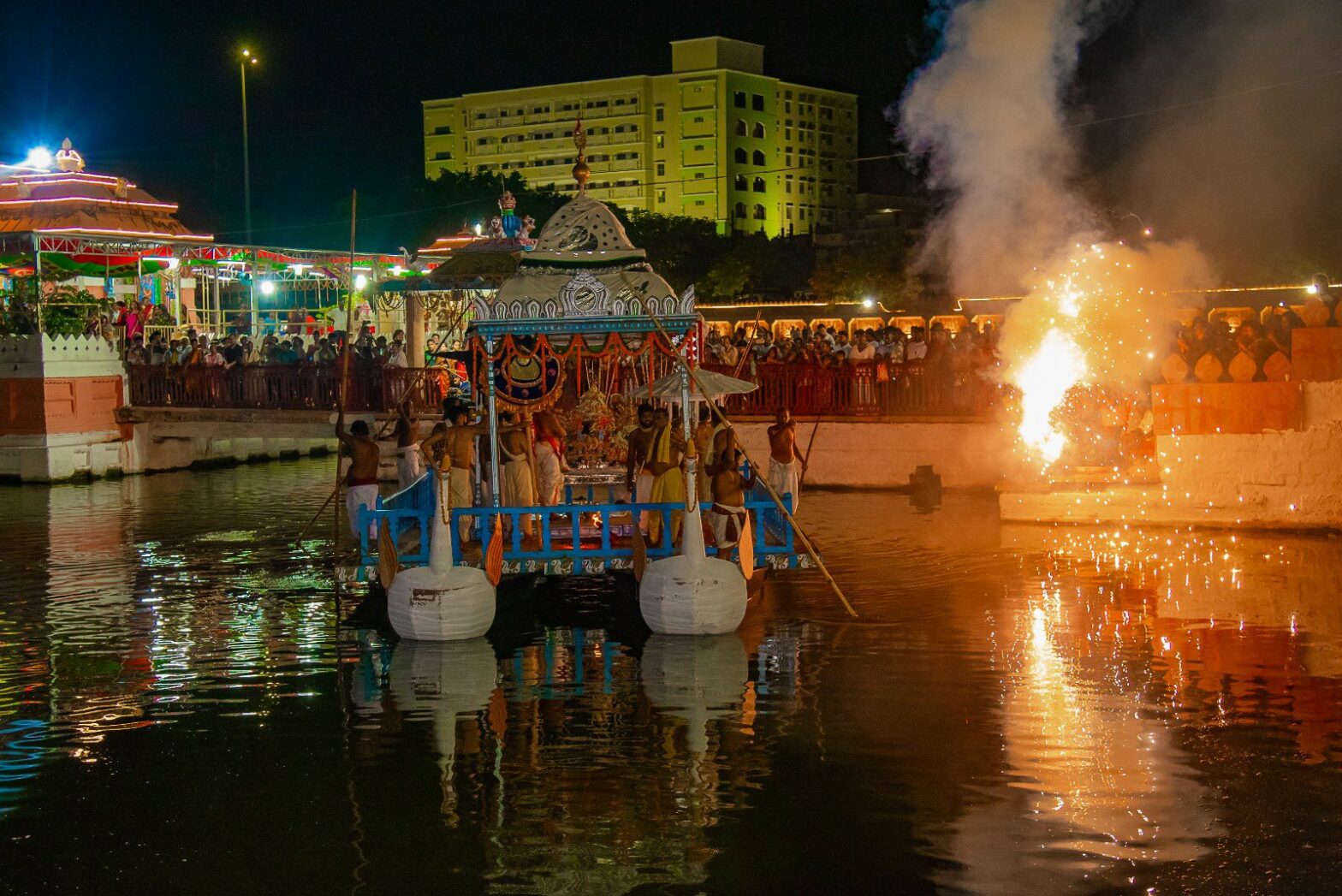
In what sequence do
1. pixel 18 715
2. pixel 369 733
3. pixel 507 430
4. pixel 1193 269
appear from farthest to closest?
pixel 1193 269, pixel 507 430, pixel 18 715, pixel 369 733

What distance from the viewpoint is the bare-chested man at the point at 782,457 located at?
1677 centimetres

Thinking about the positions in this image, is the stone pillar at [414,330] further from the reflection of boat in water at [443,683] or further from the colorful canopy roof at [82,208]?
the reflection of boat in water at [443,683]

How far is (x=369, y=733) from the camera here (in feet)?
30.2

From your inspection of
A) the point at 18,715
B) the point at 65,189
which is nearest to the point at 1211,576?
the point at 18,715

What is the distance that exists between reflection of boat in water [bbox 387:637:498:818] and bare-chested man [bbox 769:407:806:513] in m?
5.59

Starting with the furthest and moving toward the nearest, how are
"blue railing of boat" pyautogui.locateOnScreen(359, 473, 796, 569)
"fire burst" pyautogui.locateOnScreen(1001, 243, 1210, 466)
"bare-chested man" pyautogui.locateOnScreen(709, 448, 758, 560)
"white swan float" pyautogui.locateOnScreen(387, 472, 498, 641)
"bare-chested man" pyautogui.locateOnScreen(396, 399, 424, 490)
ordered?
"fire burst" pyautogui.locateOnScreen(1001, 243, 1210, 466) < "bare-chested man" pyautogui.locateOnScreen(396, 399, 424, 490) < "bare-chested man" pyautogui.locateOnScreen(709, 448, 758, 560) < "blue railing of boat" pyautogui.locateOnScreen(359, 473, 796, 569) < "white swan float" pyautogui.locateOnScreen(387, 472, 498, 641)

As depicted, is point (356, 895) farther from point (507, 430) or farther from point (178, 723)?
point (507, 430)

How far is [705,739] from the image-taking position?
29.1 ft

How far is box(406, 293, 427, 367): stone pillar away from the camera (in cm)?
3039

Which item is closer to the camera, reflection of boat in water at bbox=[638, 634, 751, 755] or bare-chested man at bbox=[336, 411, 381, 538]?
reflection of boat in water at bbox=[638, 634, 751, 755]

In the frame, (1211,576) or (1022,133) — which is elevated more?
(1022,133)

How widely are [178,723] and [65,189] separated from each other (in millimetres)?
23471

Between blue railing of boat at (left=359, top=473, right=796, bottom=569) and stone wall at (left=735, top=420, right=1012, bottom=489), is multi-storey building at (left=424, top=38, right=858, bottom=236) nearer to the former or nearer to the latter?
stone wall at (left=735, top=420, right=1012, bottom=489)

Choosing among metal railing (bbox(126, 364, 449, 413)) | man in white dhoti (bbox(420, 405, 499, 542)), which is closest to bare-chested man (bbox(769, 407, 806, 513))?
man in white dhoti (bbox(420, 405, 499, 542))
